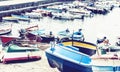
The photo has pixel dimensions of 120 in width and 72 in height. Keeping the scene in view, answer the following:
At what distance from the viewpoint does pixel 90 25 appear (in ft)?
177

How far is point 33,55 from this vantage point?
27.9m

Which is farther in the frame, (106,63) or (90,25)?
(90,25)

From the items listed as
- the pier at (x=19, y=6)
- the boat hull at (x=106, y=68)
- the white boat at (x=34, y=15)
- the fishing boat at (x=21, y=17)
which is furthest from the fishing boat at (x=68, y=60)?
the white boat at (x=34, y=15)

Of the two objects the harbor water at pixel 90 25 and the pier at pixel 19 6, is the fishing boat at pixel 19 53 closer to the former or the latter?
the harbor water at pixel 90 25

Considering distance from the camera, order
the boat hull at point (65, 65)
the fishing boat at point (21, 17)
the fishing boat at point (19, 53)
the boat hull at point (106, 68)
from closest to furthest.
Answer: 1. the boat hull at point (65, 65)
2. the boat hull at point (106, 68)
3. the fishing boat at point (19, 53)
4. the fishing boat at point (21, 17)

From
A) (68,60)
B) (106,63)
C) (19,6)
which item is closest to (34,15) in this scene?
(19,6)

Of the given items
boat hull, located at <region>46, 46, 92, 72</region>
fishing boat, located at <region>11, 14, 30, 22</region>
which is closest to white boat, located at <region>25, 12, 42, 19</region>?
fishing boat, located at <region>11, 14, 30, 22</region>

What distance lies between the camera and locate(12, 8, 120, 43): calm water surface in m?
45.9

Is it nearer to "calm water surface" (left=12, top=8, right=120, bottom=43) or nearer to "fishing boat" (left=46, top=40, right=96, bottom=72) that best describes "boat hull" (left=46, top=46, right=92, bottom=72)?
"fishing boat" (left=46, top=40, right=96, bottom=72)

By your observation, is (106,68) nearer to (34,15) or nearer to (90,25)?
(90,25)

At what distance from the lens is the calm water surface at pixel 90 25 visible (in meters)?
45.9

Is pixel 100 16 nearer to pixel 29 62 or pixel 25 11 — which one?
pixel 25 11

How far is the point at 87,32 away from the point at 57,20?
12026 millimetres

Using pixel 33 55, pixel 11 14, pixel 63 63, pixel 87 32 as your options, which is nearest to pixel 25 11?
pixel 11 14
